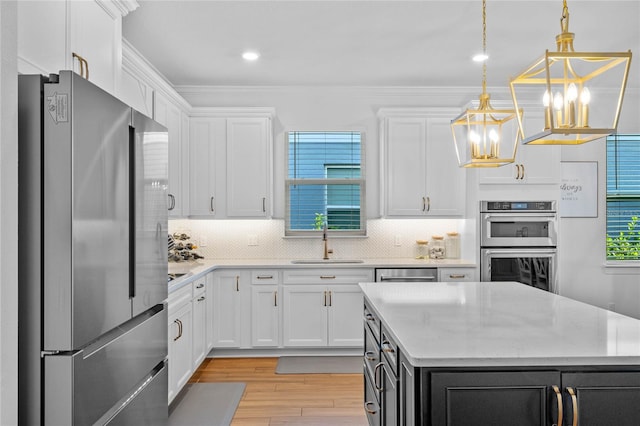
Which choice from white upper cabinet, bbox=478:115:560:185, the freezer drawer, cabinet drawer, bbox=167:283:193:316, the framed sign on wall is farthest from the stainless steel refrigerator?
the framed sign on wall

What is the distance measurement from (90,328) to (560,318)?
1855 millimetres

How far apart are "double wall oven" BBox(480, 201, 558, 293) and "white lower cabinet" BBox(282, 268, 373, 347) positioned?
111cm

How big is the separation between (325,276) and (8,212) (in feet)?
11.4

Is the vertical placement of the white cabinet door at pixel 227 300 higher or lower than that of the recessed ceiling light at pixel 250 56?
lower

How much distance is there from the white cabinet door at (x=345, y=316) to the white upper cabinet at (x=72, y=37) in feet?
8.87

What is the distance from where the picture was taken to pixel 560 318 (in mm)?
2049

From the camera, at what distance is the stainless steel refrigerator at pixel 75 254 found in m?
1.38

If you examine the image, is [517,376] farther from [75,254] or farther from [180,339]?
[180,339]

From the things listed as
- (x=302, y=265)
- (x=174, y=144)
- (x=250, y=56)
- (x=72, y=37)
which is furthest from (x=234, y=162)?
(x=72, y=37)


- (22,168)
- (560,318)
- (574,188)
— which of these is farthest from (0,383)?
(574,188)

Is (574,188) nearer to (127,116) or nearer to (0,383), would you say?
(127,116)

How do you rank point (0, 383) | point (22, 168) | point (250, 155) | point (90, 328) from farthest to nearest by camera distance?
point (250, 155) < point (90, 328) < point (22, 168) < point (0, 383)

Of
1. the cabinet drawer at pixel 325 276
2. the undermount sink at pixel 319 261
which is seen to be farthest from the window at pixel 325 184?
the cabinet drawer at pixel 325 276

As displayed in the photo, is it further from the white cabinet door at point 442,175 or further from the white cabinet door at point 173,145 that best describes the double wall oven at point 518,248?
the white cabinet door at point 173,145
